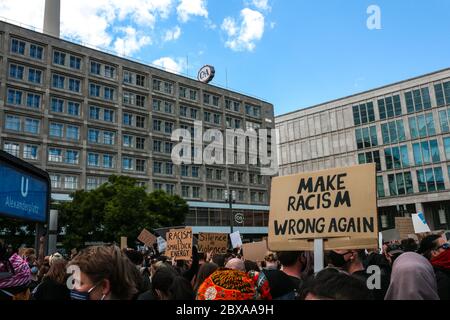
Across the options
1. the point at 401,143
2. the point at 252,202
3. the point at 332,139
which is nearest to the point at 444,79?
the point at 401,143

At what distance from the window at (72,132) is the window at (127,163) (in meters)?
6.77

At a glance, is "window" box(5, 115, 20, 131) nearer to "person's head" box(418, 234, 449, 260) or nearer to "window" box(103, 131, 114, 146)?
"window" box(103, 131, 114, 146)

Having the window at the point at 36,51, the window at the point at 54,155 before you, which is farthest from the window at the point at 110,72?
the window at the point at 54,155

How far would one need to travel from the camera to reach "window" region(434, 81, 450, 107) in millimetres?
56094

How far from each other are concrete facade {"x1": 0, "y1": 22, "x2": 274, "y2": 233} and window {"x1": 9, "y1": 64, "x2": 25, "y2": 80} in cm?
11

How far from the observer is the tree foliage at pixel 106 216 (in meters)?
38.7

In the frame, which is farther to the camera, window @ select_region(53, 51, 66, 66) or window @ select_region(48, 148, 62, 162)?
window @ select_region(53, 51, 66, 66)

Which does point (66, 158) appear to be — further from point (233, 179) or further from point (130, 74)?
point (233, 179)

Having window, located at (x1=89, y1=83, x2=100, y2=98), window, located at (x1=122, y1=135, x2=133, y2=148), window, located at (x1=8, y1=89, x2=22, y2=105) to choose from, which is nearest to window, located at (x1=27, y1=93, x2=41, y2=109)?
window, located at (x1=8, y1=89, x2=22, y2=105)

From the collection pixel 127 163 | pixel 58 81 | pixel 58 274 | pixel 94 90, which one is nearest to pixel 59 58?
pixel 58 81

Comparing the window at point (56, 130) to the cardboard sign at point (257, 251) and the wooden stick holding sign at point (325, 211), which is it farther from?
the wooden stick holding sign at point (325, 211)

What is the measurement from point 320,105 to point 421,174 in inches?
749
